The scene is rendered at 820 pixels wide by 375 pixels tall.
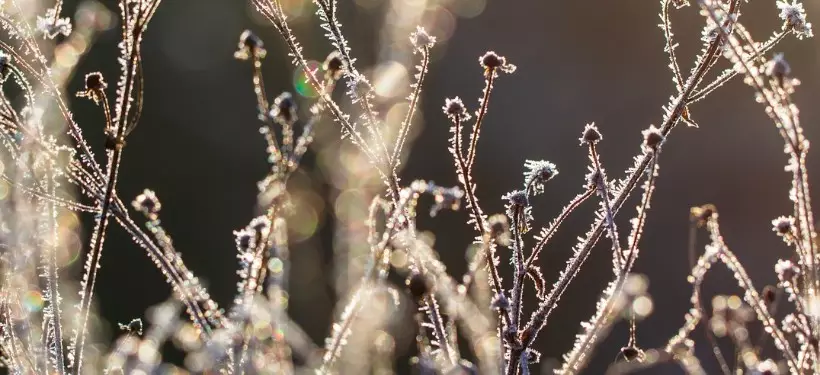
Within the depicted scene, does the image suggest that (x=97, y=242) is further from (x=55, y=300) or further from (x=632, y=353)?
(x=632, y=353)

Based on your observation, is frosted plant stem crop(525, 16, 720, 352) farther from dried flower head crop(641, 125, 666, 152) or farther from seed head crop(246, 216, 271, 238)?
seed head crop(246, 216, 271, 238)

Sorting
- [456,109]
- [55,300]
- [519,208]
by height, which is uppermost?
[456,109]

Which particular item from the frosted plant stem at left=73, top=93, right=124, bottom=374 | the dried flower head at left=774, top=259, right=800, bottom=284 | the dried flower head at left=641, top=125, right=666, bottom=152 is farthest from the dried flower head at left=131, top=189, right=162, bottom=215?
the dried flower head at left=774, top=259, right=800, bottom=284

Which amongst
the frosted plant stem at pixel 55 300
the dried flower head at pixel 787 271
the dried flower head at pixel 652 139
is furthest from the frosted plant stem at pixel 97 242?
the dried flower head at pixel 787 271

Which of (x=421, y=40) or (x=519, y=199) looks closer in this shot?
(x=519, y=199)

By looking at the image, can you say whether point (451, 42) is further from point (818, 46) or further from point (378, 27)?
point (818, 46)

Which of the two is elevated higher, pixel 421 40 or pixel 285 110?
pixel 421 40

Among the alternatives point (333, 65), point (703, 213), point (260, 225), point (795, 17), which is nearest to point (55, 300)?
point (260, 225)
